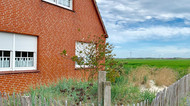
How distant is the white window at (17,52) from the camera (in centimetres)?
911

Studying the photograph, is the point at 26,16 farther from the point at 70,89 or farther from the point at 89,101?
the point at 89,101

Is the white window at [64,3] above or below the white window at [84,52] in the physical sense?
above

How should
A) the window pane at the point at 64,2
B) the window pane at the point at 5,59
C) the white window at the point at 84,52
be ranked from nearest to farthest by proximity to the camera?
the window pane at the point at 5,59, the white window at the point at 84,52, the window pane at the point at 64,2

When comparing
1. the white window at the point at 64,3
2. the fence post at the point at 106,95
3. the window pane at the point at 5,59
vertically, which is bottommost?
the fence post at the point at 106,95

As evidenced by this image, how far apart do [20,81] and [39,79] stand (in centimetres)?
115

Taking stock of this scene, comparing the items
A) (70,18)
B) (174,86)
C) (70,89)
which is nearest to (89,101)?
(70,89)

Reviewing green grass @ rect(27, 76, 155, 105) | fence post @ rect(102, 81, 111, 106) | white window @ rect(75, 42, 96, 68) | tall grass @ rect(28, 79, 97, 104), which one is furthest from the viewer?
white window @ rect(75, 42, 96, 68)

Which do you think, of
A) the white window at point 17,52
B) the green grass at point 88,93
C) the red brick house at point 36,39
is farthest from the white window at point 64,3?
the green grass at point 88,93

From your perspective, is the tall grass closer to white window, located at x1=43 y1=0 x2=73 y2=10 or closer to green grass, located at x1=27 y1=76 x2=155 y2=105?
green grass, located at x1=27 y1=76 x2=155 y2=105

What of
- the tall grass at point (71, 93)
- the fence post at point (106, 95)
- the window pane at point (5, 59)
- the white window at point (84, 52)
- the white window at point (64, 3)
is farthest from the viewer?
the white window at point (64, 3)

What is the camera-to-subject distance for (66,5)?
501 inches

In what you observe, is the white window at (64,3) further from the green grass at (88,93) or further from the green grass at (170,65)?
the green grass at (88,93)

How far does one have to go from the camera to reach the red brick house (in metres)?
9.17

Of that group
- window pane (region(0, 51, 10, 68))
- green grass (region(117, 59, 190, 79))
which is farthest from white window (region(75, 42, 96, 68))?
window pane (region(0, 51, 10, 68))
